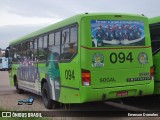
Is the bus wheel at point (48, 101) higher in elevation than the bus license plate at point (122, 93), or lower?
lower

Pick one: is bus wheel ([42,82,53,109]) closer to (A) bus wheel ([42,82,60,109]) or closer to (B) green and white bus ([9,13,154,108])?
(A) bus wheel ([42,82,60,109])

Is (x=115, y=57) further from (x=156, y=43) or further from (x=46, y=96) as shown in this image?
(x=46, y=96)

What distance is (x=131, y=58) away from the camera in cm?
1050

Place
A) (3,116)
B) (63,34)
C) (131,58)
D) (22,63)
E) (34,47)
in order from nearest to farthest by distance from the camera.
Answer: (3,116), (131,58), (63,34), (34,47), (22,63)

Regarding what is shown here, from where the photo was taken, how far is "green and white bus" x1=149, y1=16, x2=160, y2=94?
1131 cm

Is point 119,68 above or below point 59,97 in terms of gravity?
above

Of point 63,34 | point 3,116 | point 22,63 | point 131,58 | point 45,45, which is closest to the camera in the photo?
point 3,116

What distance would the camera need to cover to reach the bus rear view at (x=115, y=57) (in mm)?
9875

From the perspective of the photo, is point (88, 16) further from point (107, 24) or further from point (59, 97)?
point (59, 97)

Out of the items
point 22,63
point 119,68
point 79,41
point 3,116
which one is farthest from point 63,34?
point 22,63

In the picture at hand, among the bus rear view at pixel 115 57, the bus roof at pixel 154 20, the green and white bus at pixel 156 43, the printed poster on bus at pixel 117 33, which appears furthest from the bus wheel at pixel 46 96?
the bus roof at pixel 154 20

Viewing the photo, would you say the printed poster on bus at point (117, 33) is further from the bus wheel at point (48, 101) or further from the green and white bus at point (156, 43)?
the bus wheel at point (48, 101)

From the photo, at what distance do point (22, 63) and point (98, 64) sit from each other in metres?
7.61

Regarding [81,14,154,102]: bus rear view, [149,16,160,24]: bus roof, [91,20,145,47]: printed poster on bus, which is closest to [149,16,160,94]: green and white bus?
[149,16,160,24]: bus roof
